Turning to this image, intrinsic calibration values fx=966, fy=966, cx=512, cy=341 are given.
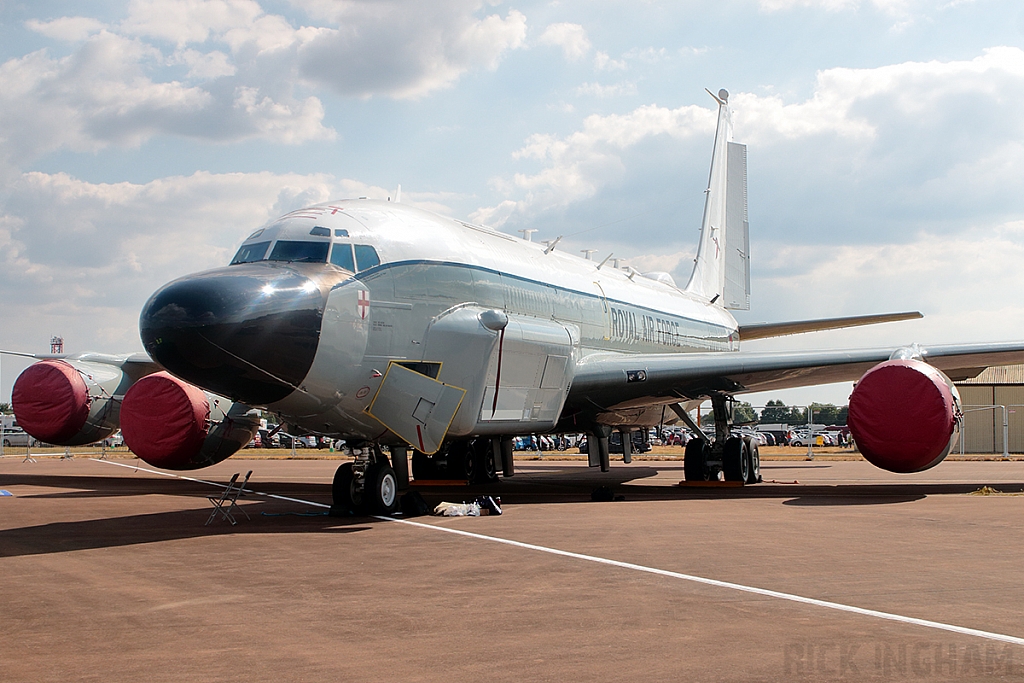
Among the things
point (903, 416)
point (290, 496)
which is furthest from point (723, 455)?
point (290, 496)

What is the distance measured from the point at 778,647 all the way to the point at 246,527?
7672mm

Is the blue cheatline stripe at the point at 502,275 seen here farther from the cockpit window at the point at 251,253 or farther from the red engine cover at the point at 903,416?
the red engine cover at the point at 903,416

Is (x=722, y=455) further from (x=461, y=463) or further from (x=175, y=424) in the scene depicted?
(x=175, y=424)

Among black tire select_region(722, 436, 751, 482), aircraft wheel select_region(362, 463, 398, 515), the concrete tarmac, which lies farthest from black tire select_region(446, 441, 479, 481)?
aircraft wheel select_region(362, 463, 398, 515)

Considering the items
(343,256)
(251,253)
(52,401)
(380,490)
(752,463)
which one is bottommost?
(752,463)

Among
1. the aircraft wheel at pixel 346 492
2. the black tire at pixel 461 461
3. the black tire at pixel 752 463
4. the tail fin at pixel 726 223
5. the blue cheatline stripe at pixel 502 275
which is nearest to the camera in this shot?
the blue cheatline stripe at pixel 502 275

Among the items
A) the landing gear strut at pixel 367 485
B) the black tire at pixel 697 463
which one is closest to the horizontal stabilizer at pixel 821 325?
the black tire at pixel 697 463

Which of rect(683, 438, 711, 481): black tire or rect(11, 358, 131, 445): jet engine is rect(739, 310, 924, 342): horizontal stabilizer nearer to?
rect(683, 438, 711, 481): black tire

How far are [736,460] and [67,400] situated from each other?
45.0 feet

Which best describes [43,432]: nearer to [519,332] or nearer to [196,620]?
[519,332]

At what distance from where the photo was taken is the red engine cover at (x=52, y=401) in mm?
20062

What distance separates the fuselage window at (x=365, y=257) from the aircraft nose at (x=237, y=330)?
117 cm

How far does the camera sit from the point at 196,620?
605cm

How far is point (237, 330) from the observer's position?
9820mm
